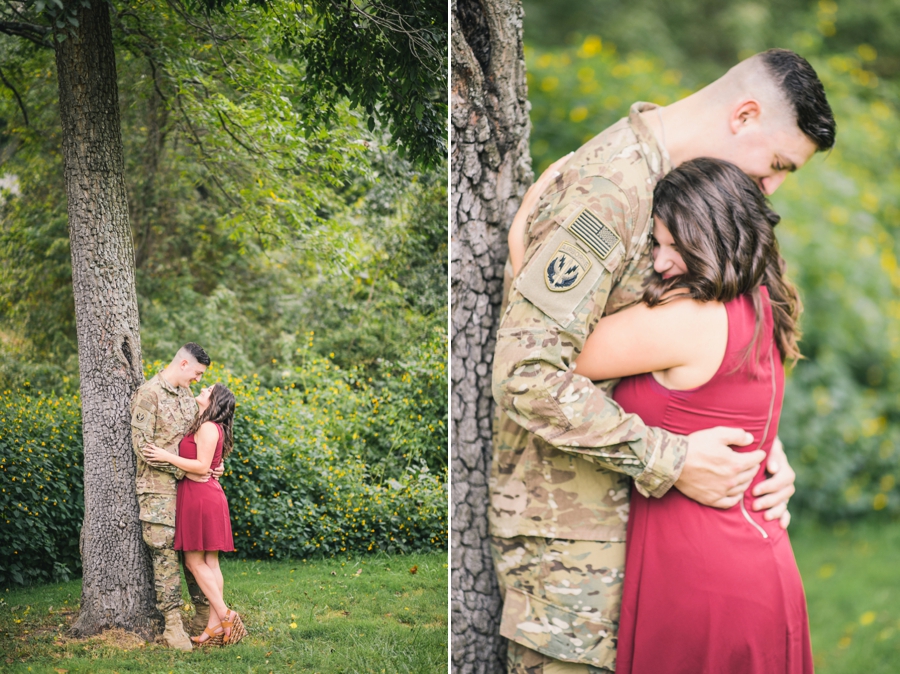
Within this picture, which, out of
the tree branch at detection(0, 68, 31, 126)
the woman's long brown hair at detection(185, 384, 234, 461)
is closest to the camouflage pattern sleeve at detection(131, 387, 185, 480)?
the woman's long brown hair at detection(185, 384, 234, 461)

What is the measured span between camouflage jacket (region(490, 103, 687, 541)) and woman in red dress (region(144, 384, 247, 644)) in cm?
→ 92

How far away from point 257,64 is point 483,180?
820 mm

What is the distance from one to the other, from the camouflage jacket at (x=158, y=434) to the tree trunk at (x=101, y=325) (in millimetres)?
29

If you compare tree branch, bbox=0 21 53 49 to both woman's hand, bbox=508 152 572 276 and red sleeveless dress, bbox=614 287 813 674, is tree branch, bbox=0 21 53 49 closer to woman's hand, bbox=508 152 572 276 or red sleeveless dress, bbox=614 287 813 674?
woman's hand, bbox=508 152 572 276

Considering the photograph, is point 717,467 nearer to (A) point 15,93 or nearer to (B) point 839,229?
(A) point 15,93

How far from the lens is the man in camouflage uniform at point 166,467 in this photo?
218 cm

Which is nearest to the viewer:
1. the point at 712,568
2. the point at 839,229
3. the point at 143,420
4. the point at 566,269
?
the point at 566,269

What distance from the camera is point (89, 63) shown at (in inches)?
84.9

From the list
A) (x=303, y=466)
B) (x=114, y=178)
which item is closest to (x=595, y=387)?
(x=303, y=466)

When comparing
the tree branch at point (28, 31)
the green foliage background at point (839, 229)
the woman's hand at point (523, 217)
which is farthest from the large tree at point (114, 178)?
the green foliage background at point (839, 229)

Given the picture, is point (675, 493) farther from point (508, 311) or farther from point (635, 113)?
point (635, 113)

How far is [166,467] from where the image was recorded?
2.19 metres

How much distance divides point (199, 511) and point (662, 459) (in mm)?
1396

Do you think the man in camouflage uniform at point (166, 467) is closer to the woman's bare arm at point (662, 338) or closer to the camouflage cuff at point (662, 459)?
the woman's bare arm at point (662, 338)
